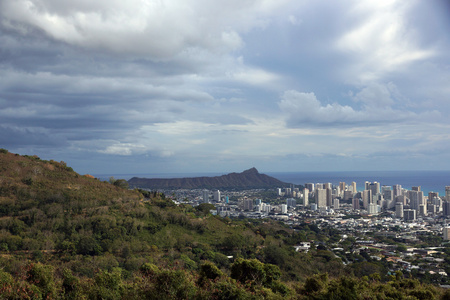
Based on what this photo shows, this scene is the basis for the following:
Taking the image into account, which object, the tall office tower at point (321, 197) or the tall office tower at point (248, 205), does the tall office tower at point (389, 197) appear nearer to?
the tall office tower at point (321, 197)

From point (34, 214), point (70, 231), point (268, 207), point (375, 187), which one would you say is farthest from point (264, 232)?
point (375, 187)

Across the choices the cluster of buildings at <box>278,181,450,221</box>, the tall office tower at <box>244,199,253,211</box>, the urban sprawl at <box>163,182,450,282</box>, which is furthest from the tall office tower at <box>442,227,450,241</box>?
the tall office tower at <box>244,199,253,211</box>

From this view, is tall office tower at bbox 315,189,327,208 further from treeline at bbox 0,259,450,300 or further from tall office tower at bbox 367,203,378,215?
treeline at bbox 0,259,450,300

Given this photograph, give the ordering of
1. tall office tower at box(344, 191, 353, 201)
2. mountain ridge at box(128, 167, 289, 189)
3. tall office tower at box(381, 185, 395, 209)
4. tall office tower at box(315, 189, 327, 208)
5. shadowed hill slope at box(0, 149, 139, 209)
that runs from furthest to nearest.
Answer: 1. mountain ridge at box(128, 167, 289, 189)
2. tall office tower at box(344, 191, 353, 201)
3. tall office tower at box(315, 189, 327, 208)
4. tall office tower at box(381, 185, 395, 209)
5. shadowed hill slope at box(0, 149, 139, 209)

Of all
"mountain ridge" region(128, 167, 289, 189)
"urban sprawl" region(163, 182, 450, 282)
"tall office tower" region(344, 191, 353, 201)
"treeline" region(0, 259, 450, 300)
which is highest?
"treeline" region(0, 259, 450, 300)

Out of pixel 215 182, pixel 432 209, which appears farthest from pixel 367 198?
pixel 215 182

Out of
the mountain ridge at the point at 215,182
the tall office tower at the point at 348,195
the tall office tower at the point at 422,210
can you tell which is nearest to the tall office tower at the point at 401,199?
the tall office tower at the point at 422,210

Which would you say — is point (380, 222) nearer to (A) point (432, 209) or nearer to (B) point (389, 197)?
(A) point (432, 209)
